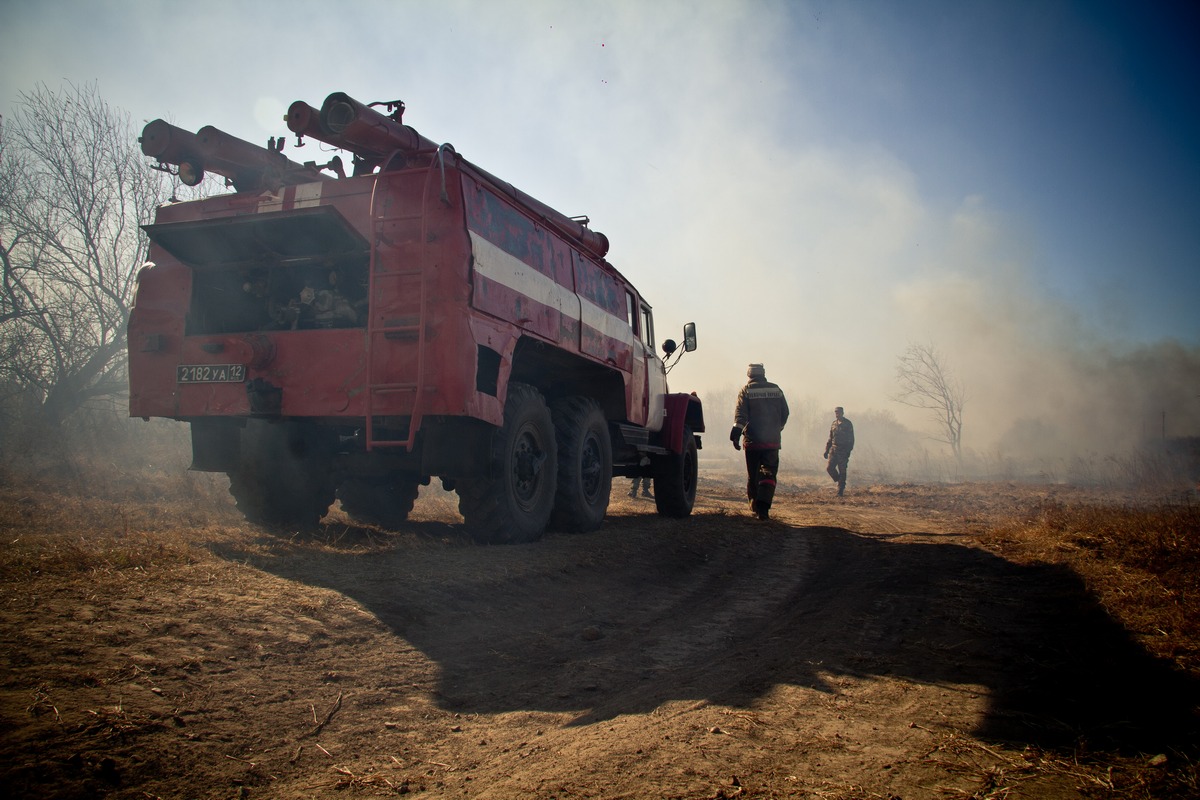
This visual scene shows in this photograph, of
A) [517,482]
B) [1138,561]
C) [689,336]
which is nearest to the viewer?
[1138,561]

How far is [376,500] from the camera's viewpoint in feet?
25.1

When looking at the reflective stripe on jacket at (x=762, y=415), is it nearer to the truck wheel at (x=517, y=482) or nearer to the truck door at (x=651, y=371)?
the truck door at (x=651, y=371)

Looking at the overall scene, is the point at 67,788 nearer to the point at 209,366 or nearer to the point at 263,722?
the point at 263,722

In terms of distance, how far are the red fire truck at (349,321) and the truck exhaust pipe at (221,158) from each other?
17 millimetres

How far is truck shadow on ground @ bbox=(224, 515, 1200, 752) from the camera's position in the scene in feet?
9.17

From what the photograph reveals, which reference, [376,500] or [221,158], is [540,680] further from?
[221,158]

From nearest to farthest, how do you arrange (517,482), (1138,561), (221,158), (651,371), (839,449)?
(1138,561)
(221,158)
(517,482)
(651,371)
(839,449)

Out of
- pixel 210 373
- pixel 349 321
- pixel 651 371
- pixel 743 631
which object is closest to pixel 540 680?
pixel 743 631

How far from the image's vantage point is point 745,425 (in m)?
10.1

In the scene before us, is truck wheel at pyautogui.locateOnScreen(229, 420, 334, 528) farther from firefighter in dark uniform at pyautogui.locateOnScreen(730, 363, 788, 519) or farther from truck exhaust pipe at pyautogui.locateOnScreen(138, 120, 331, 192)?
firefighter in dark uniform at pyautogui.locateOnScreen(730, 363, 788, 519)

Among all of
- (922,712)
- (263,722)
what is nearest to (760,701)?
(922,712)

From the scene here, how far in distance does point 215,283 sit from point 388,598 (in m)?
3.44

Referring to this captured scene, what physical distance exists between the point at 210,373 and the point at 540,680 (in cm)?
393

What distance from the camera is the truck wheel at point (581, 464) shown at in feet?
22.6
